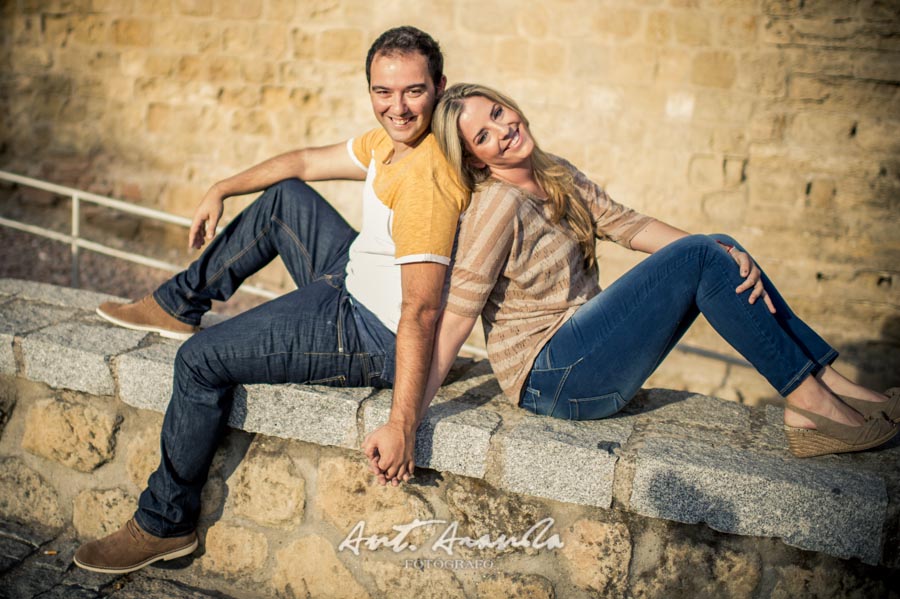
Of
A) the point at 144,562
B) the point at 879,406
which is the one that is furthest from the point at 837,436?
the point at 144,562

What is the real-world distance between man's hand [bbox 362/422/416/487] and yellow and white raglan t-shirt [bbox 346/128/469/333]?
336 millimetres

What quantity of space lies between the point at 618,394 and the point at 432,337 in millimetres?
602

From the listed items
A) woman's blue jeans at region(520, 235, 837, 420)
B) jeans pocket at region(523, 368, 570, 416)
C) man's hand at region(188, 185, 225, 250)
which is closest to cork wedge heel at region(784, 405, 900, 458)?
woman's blue jeans at region(520, 235, 837, 420)

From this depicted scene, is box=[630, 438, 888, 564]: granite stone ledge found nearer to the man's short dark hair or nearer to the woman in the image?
the woman

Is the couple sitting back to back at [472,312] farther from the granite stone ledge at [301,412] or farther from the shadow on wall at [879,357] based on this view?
the shadow on wall at [879,357]

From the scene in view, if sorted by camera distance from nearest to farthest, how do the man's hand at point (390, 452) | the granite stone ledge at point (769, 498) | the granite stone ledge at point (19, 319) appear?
the granite stone ledge at point (769, 498) < the man's hand at point (390, 452) < the granite stone ledge at point (19, 319)

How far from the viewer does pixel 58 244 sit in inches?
249

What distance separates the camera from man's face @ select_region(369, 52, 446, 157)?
94.3 inches

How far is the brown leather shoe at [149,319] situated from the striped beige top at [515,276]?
1136 mm

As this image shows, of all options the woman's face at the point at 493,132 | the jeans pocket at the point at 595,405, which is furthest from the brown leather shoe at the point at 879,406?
the woman's face at the point at 493,132

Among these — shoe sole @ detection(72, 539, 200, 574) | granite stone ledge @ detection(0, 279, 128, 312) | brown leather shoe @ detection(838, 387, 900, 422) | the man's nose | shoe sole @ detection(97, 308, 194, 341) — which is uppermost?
the man's nose

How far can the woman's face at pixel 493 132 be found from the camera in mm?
2342
